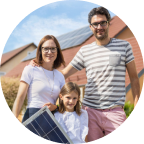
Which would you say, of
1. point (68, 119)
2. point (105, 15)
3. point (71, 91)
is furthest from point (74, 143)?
point (105, 15)

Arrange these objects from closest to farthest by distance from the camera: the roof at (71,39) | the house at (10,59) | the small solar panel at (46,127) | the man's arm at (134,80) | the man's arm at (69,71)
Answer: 1. the small solar panel at (46,127)
2. the man's arm at (134,80)
3. the man's arm at (69,71)
4. the house at (10,59)
5. the roof at (71,39)

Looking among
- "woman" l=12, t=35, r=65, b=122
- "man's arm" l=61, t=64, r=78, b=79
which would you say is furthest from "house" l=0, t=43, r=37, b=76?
"woman" l=12, t=35, r=65, b=122

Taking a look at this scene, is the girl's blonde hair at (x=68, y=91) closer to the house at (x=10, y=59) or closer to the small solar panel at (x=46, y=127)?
the small solar panel at (x=46, y=127)

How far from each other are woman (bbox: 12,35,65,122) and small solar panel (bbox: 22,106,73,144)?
10 cm

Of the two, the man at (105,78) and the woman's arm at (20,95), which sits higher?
the woman's arm at (20,95)

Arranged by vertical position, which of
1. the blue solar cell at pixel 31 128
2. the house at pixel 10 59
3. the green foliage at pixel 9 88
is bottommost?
the blue solar cell at pixel 31 128

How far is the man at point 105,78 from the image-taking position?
2.68 metres

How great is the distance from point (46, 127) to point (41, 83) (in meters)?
0.59

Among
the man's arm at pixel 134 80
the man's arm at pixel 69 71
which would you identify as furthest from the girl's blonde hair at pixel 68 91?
the man's arm at pixel 134 80

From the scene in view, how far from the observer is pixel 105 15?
277 cm

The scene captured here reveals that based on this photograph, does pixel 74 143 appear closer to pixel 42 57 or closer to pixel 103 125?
pixel 103 125

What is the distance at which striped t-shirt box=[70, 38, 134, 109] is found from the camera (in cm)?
267

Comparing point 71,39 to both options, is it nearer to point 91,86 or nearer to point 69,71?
point 69,71

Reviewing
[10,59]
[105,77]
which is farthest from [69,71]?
[10,59]
